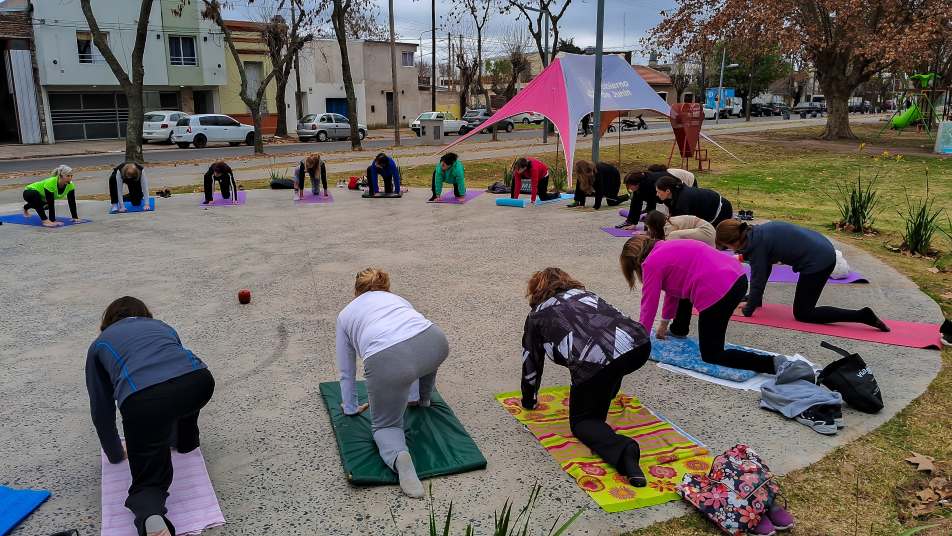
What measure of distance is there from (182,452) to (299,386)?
1183 mm

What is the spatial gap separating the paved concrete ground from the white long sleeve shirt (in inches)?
25.7

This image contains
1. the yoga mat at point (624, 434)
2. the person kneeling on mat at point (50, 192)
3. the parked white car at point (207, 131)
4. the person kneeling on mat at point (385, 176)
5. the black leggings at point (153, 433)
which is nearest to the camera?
the black leggings at point (153, 433)

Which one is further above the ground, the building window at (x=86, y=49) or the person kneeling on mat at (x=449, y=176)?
the building window at (x=86, y=49)

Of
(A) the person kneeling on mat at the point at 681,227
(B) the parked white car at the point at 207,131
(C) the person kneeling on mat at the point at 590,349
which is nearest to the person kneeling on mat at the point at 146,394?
(C) the person kneeling on mat at the point at 590,349

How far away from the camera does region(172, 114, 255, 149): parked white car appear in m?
31.1

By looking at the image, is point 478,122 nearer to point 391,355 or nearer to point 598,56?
point 598,56

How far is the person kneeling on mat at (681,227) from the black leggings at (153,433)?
176 inches

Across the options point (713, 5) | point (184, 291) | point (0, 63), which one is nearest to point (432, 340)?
point (184, 291)

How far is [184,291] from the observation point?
25.3ft

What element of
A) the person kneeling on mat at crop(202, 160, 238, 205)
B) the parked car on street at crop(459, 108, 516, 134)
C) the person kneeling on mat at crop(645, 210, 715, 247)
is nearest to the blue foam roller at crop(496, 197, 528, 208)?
the person kneeling on mat at crop(202, 160, 238, 205)

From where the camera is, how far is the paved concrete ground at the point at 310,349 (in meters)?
3.68

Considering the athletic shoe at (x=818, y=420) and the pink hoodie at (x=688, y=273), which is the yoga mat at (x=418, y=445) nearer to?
the pink hoodie at (x=688, y=273)

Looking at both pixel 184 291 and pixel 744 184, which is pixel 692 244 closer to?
pixel 184 291

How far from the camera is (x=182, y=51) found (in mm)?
38906
